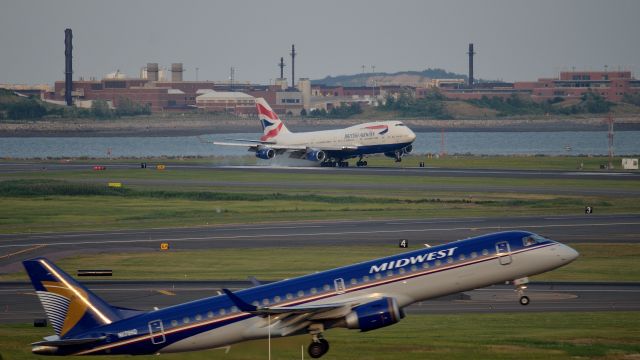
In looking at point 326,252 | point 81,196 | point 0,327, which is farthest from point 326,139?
point 0,327

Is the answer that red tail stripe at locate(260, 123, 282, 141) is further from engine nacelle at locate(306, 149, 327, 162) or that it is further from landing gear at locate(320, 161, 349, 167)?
landing gear at locate(320, 161, 349, 167)

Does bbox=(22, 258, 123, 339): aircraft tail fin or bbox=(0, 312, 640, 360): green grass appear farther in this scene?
bbox=(0, 312, 640, 360): green grass

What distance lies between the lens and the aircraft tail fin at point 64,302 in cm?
4044

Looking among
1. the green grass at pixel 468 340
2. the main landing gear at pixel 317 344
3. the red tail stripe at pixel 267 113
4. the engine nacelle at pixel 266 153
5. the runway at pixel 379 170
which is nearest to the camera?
the main landing gear at pixel 317 344

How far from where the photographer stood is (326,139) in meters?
161

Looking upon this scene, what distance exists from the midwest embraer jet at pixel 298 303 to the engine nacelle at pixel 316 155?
11590 centimetres

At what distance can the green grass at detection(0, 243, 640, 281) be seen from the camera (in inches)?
2758

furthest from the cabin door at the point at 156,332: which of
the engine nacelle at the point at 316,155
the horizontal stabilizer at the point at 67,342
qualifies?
the engine nacelle at the point at 316,155

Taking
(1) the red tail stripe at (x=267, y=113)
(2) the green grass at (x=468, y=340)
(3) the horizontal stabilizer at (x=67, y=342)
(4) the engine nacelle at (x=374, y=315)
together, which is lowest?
(2) the green grass at (x=468, y=340)

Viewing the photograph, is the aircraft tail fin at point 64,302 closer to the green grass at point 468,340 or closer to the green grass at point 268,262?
the green grass at point 468,340

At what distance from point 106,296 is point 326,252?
67.1ft

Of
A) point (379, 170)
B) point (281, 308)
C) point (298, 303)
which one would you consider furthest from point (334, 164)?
point (281, 308)

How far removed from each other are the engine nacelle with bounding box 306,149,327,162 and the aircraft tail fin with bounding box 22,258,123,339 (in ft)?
389

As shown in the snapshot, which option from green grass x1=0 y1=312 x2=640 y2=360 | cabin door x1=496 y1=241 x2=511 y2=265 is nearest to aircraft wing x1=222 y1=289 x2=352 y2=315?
green grass x1=0 y1=312 x2=640 y2=360
